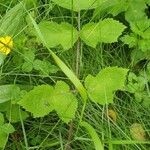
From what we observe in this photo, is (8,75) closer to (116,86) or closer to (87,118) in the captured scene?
(87,118)

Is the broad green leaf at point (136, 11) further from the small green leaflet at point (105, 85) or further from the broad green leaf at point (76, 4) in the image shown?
the small green leaflet at point (105, 85)

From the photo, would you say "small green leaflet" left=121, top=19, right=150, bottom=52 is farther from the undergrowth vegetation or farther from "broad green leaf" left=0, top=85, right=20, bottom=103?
"broad green leaf" left=0, top=85, right=20, bottom=103

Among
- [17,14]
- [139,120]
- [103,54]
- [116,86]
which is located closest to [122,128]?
[139,120]

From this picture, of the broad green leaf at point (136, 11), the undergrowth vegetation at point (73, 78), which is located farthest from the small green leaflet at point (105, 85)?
the broad green leaf at point (136, 11)

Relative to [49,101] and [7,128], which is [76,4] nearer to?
[49,101]

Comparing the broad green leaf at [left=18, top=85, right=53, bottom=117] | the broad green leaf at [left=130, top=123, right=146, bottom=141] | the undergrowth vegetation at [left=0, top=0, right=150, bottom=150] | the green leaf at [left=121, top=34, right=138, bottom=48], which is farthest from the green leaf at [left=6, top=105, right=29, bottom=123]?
the green leaf at [left=121, top=34, right=138, bottom=48]

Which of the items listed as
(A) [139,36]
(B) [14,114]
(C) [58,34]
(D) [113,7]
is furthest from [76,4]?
(B) [14,114]
